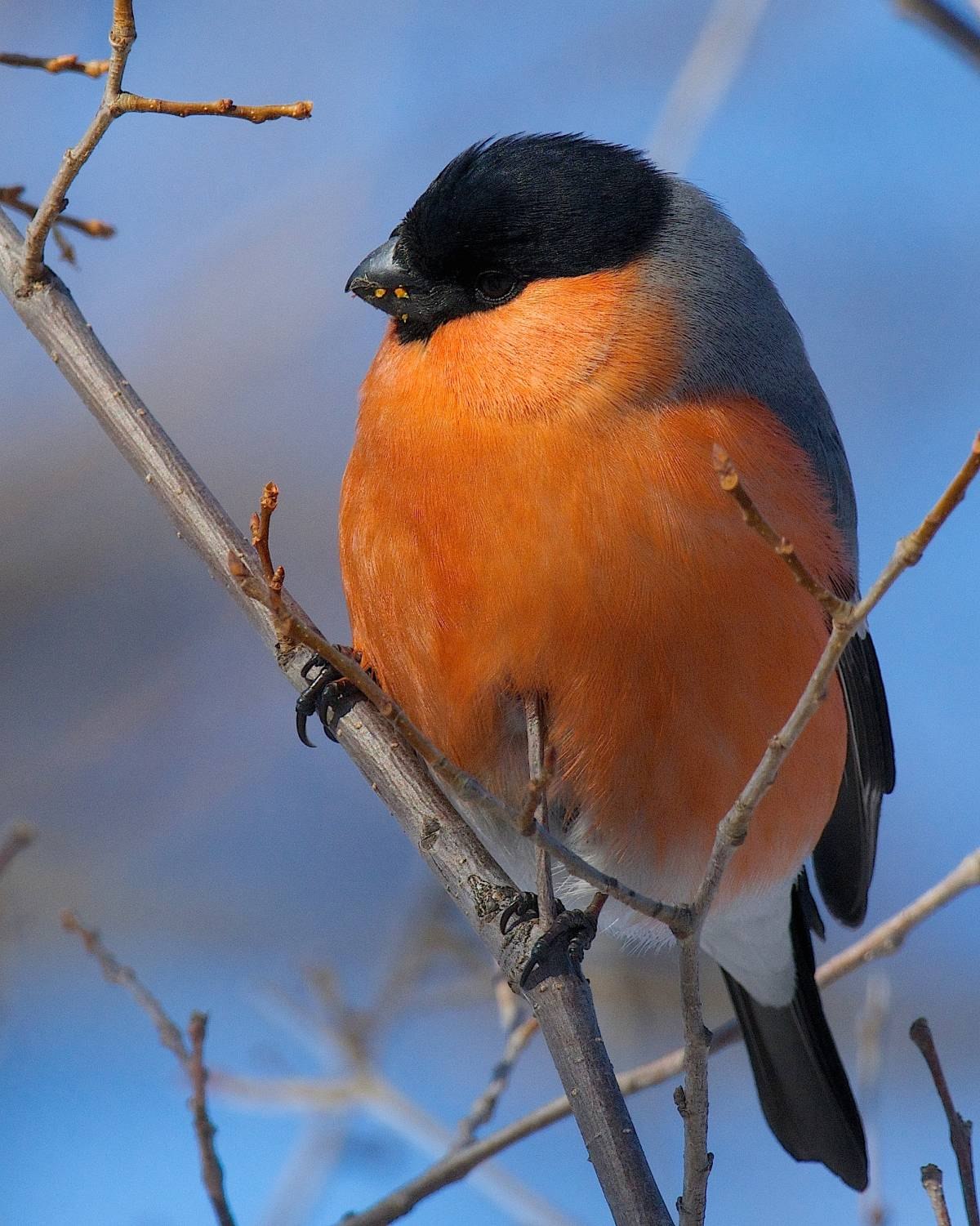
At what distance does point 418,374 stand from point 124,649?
3.54 meters

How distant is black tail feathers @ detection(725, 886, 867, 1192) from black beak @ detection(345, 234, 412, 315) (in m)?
2.08

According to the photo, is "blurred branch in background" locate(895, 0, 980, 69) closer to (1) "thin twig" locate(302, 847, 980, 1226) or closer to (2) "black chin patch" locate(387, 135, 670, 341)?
(1) "thin twig" locate(302, 847, 980, 1226)

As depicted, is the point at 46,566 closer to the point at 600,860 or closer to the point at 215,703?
the point at 215,703

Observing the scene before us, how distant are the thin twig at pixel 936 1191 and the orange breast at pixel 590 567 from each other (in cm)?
107

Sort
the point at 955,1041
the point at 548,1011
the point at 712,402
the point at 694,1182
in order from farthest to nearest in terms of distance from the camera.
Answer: the point at 955,1041 < the point at 712,402 < the point at 548,1011 < the point at 694,1182

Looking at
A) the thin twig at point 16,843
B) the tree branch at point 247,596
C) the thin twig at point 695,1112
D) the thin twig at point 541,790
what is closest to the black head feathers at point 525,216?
the tree branch at point 247,596

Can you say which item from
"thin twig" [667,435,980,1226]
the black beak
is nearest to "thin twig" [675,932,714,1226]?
"thin twig" [667,435,980,1226]

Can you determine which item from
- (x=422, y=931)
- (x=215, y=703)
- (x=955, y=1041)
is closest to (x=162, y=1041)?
(x=422, y=931)

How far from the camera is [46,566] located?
254 inches

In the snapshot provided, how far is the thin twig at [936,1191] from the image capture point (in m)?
2.22

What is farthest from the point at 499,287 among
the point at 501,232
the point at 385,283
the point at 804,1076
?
the point at 804,1076

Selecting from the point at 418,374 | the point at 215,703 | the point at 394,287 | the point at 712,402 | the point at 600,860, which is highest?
the point at 215,703

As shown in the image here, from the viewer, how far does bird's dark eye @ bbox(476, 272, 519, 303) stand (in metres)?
3.45

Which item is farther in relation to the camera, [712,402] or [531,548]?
[712,402]
